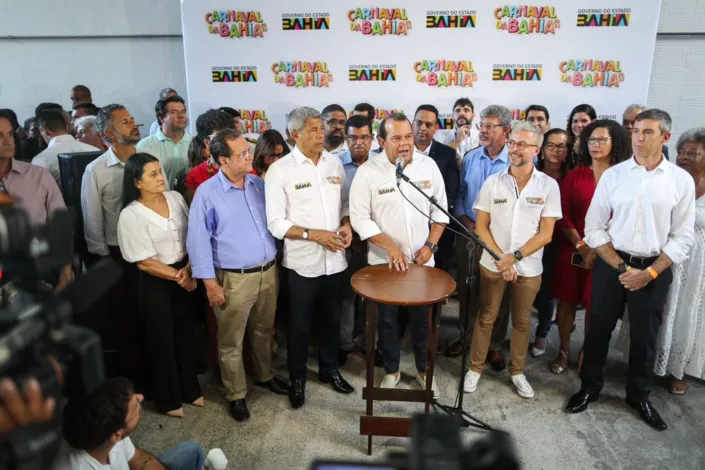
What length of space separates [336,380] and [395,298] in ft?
3.53

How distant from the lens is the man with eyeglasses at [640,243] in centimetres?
255

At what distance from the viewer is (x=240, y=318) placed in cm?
278

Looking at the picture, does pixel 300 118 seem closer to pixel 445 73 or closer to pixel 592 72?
pixel 445 73

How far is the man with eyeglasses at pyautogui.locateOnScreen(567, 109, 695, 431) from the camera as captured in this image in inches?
100

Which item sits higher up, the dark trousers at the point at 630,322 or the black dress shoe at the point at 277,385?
the dark trousers at the point at 630,322

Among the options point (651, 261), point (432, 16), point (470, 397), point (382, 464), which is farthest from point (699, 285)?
point (432, 16)

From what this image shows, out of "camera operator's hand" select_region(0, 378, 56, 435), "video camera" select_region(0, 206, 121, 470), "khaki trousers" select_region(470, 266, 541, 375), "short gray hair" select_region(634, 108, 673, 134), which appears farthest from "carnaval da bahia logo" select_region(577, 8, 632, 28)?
"camera operator's hand" select_region(0, 378, 56, 435)

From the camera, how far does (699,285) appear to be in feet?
9.52

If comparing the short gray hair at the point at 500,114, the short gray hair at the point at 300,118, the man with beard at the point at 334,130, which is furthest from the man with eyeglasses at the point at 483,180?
the short gray hair at the point at 300,118

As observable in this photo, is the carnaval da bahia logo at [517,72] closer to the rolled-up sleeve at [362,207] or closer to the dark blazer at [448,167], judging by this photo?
the dark blazer at [448,167]

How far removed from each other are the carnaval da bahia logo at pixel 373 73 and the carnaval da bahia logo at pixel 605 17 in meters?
1.77

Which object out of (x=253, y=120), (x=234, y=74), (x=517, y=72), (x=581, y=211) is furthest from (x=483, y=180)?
(x=234, y=74)

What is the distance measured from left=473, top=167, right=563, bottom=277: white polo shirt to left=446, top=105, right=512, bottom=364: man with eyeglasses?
353 mm

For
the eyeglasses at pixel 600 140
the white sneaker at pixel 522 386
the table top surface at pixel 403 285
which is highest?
the eyeglasses at pixel 600 140
